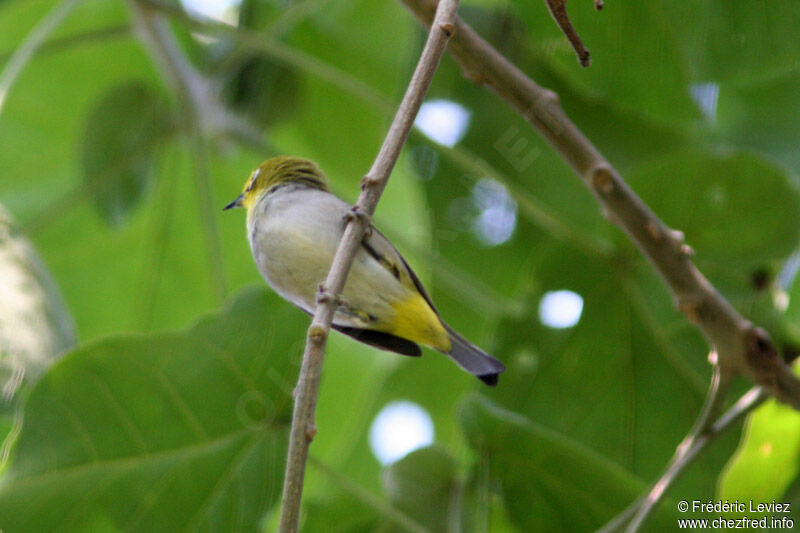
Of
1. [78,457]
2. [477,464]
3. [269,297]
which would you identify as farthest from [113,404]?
[477,464]

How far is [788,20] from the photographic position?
5.94ft

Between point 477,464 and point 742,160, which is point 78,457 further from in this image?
point 742,160

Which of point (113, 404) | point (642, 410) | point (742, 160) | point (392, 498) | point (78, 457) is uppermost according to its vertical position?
point (742, 160)

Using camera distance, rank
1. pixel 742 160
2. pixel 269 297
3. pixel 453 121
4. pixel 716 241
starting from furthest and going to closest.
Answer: pixel 453 121, pixel 716 241, pixel 742 160, pixel 269 297

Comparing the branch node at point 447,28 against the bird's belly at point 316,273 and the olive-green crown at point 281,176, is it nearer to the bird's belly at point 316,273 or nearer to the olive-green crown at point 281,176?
the bird's belly at point 316,273

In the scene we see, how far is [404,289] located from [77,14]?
1.93 metres

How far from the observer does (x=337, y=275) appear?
Answer: 3.11ft

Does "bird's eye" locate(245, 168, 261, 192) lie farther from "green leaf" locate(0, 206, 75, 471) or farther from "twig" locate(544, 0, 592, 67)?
"twig" locate(544, 0, 592, 67)

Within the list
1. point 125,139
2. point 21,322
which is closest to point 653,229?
point 21,322

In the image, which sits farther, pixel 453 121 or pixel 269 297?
pixel 453 121

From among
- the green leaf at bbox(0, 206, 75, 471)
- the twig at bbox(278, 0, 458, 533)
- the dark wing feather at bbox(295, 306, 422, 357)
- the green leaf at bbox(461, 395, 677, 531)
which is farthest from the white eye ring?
the twig at bbox(278, 0, 458, 533)

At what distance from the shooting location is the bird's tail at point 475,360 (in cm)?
152

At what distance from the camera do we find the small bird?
143 centimetres

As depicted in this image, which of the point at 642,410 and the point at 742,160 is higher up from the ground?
the point at 742,160
